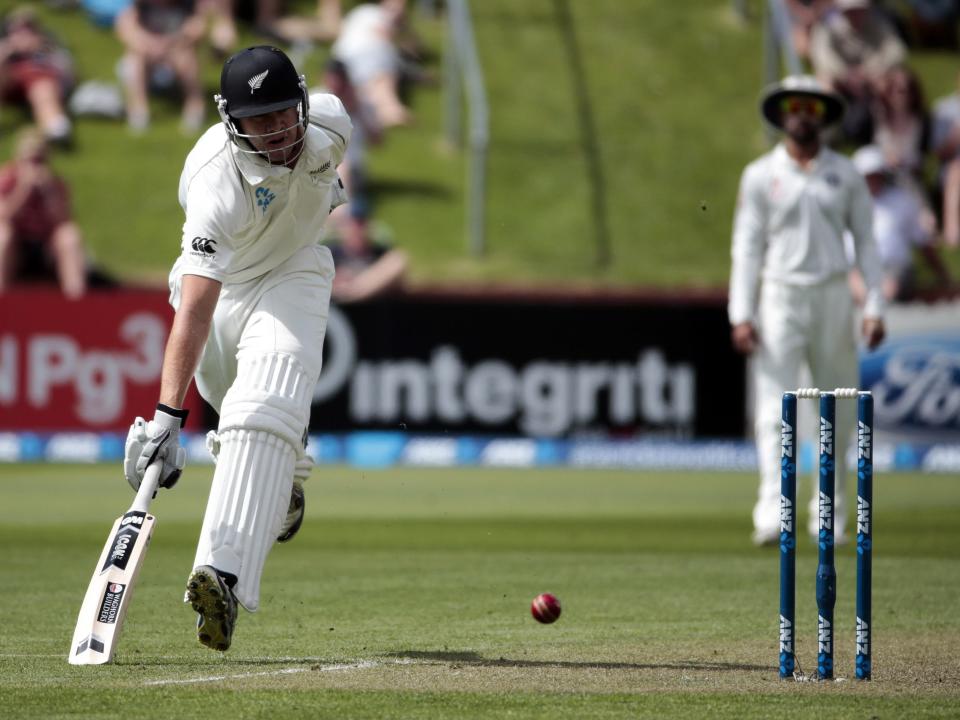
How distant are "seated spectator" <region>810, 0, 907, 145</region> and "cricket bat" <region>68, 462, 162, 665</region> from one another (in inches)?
544

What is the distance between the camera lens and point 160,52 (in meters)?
17.6

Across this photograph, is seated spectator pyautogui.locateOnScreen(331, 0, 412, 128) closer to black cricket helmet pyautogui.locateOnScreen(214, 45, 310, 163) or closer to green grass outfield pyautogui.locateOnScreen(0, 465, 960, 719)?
green grass outfield pyautogui.locateOnScreen(0, 465, 960, 719)

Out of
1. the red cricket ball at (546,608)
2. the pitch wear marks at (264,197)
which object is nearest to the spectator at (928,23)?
the red cricket ball at (546,608)

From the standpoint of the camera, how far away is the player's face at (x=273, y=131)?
4816 mm

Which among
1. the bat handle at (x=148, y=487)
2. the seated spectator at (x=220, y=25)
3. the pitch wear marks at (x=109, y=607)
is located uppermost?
the seated spectator at (x=220, y=25)

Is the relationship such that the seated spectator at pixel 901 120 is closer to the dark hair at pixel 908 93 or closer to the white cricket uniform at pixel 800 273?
the dark hair at pixel 908 93

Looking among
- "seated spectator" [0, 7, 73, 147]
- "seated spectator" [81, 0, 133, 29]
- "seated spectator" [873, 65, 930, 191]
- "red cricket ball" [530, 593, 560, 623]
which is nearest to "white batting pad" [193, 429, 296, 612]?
"red cricket ball" [530, 593, 560, 623]

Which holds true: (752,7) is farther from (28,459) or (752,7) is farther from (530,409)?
(28,459)

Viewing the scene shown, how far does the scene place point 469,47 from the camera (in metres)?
17.4

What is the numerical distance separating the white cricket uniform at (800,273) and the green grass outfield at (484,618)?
2.80ft

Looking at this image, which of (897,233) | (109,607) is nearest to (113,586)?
(109,607)

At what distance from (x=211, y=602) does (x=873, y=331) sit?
4.81 metres

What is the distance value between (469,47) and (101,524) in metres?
9.21

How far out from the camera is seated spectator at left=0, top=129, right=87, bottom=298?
15.0 metres
